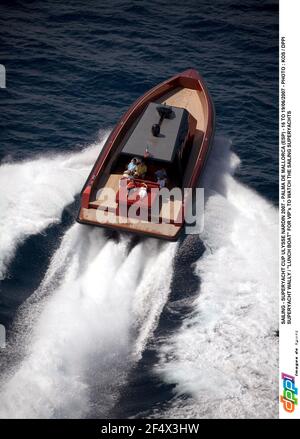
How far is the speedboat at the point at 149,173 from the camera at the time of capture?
16250mm

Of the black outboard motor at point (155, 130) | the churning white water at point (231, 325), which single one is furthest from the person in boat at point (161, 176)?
the churning white water at point (231, 325)

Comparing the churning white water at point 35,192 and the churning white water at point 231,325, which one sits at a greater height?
the churning white water at point 35,192

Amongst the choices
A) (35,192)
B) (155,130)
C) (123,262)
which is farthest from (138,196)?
(35,192)

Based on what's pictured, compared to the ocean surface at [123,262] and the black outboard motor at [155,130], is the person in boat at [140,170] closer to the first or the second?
the black outboard motor at [155,130]

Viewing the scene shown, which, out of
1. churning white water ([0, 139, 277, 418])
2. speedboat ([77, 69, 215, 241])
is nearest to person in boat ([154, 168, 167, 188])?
speedboat ([77, 69, 215, 241])

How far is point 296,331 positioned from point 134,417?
481 centimetres

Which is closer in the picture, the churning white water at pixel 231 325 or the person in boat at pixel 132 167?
the churning white water at pixel 231 325

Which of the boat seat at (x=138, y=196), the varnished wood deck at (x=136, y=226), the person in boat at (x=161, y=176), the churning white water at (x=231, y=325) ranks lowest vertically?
the churning white water at (x=231, y=325)

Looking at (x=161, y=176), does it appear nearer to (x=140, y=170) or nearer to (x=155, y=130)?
(x=140, y=170)

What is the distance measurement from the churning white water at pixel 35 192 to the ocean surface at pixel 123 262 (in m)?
0.06

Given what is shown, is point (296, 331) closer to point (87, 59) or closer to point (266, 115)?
point (266, 115)

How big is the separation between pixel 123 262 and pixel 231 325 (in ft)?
13.2

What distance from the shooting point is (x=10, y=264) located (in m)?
15.8

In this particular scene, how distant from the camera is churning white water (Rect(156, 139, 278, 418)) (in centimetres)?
1270
